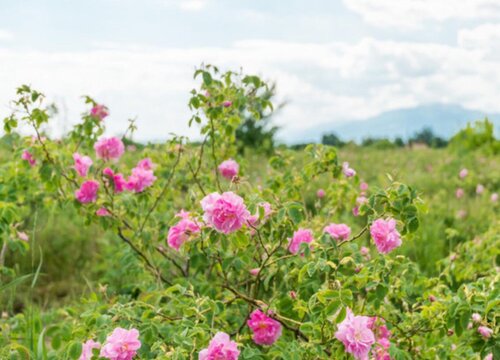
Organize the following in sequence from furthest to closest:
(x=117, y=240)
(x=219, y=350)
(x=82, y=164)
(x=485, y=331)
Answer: (x=117, y=240)
(x=82, y=164)
(x=485, y=331)
(x=219, y=350)

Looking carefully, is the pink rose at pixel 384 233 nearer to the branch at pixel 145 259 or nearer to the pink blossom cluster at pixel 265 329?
the pink blossom cluster at pixel 265 329

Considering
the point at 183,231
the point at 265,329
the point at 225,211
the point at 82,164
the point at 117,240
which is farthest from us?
the point at 117,240

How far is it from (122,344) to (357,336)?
2.09 feet

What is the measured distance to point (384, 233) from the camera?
193 centimetres

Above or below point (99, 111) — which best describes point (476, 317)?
below

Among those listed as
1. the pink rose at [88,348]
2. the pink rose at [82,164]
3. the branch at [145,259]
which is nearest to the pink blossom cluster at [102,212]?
the branch at [145,259]

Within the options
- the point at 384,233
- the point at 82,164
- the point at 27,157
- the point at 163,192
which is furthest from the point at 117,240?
the point at 384,233

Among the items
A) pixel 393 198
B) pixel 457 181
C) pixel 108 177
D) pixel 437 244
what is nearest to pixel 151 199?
pixel 108 177

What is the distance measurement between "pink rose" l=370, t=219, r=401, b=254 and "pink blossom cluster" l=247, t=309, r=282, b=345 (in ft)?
1.59

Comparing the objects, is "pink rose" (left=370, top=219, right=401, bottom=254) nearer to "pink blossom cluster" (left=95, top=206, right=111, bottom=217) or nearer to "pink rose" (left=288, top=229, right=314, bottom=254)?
"pink rose" (left=288, top=229, right=314, bottom=254)

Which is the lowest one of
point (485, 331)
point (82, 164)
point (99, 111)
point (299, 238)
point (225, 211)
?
point (485, 331)

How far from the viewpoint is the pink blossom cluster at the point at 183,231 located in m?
2.28

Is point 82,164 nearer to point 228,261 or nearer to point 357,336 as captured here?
point 228,261

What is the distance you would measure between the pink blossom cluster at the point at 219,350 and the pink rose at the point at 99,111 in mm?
1847
